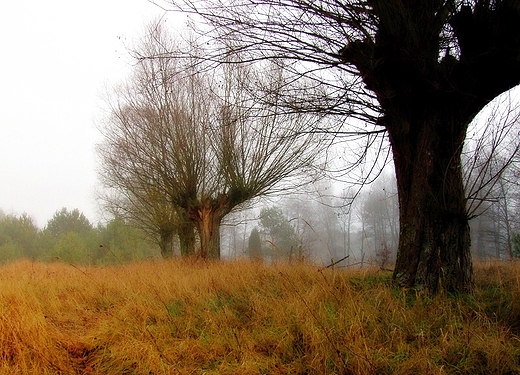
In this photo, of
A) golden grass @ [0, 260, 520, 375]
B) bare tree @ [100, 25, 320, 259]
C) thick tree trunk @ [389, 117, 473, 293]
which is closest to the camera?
golden grass @ [0, 260, 520, 375]

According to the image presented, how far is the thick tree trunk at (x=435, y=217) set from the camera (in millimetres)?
3979

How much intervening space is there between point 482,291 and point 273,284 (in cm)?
241

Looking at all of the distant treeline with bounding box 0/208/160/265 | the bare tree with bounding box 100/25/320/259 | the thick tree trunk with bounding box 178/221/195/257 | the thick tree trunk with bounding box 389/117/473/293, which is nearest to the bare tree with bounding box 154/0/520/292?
the thick tree trunk with bounding box 389/117/473/293

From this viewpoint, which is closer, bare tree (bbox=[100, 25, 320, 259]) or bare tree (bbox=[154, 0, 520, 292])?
bare tree (bbox=[154, 0, 520, 292])

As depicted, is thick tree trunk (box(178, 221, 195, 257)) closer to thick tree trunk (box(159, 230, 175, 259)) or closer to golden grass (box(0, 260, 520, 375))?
thick tree trunk (box(159, 230, 175, 259))

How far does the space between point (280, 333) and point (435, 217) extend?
229 centimetres

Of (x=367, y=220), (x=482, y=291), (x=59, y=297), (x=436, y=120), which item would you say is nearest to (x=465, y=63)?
(x=436, y=120)

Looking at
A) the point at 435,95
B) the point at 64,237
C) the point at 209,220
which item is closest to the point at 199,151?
the point at 209,220

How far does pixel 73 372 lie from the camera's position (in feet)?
9.24

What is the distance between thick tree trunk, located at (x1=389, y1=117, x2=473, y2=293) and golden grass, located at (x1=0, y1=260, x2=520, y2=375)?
0.98 ft

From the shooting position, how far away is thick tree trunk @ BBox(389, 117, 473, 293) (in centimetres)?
398

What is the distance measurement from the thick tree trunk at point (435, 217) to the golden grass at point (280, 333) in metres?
0.30

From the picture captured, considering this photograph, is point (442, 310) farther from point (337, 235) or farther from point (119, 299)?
point (337, 235)

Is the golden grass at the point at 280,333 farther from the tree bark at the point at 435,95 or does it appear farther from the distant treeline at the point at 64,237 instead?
the distant treeline at the point at 64,237
